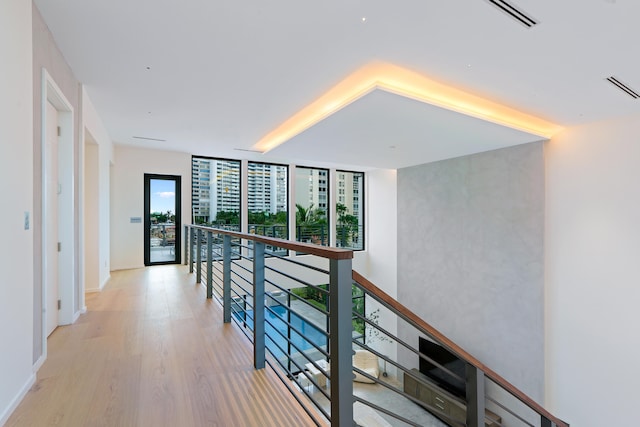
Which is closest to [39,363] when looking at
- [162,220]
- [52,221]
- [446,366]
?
[52,221]

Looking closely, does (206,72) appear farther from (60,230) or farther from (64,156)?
(60,230)

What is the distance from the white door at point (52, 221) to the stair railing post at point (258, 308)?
197 cm

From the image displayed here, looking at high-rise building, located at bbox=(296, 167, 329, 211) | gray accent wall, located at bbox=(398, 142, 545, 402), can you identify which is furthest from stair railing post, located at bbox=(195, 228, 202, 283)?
gray accent wall, located at bbox=(398, 142, 545, 402)

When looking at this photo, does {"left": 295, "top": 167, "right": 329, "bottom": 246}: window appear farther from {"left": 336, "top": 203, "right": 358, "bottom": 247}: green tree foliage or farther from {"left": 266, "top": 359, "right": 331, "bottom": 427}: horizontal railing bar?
{"left": 266, "top": 359, "right": 331, "bottom": 427}: horizontal railing bar

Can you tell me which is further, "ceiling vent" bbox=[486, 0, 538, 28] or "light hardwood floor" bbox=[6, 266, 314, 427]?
"ceiling vent" bbox=[486, 0, 538, 28]

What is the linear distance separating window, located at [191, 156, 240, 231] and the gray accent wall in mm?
4351

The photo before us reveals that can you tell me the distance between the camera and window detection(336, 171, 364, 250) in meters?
9.17

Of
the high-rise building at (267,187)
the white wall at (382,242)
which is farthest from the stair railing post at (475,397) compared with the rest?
the high-rise building at (267,187)

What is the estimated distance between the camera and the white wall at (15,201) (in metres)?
1.53

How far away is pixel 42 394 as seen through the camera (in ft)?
5.76

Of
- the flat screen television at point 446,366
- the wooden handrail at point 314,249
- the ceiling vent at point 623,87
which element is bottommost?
the flat screen television at point 446,366

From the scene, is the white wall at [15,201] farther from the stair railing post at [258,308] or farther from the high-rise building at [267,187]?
the high-rise building at [267,187]

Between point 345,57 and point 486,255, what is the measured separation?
14.1ft

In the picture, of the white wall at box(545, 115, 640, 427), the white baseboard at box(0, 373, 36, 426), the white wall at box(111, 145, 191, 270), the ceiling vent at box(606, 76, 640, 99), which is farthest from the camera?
the white wall at box(111, 145, 191, 270)
